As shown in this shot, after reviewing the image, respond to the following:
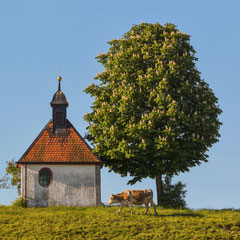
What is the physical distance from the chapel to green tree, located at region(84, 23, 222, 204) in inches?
67.8

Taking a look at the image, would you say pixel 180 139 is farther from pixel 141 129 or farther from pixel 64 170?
pixel 64 170

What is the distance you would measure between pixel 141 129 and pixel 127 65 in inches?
269

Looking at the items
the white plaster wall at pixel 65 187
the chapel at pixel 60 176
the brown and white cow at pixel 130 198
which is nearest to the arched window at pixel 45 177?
the chapel at pixel 60 176

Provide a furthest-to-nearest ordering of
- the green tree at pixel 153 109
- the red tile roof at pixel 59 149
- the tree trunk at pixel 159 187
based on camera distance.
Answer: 1. the tree trunk at pixel 159 187
2. the red tile roof at pixel 59 149
3. the green tree at pixel 153 109

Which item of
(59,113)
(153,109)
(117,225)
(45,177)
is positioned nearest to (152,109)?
(153,109)

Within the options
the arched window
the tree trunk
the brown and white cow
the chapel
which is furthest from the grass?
the tree trunk

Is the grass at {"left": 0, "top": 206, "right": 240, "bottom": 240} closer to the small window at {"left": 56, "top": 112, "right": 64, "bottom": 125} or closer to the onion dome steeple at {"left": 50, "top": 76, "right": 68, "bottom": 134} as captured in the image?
the onion dome steeple at {"left": 50, "top": 76, "right": 68, "bottom": 134}

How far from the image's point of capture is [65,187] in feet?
120

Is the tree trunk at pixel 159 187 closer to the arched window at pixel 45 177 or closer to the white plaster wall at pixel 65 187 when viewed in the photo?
the white plaster wall at pixel 65 187

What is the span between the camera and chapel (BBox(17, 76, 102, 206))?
119ft

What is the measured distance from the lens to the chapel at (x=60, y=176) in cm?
3634

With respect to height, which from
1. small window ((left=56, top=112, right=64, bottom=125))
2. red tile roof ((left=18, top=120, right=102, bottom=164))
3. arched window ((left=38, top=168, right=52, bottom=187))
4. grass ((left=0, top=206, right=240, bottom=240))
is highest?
small window ((left=56, top=112, right=64, bottom=125))

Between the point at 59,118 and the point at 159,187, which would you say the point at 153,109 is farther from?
the point at 59,118

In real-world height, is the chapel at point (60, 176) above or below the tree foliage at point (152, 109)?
below
